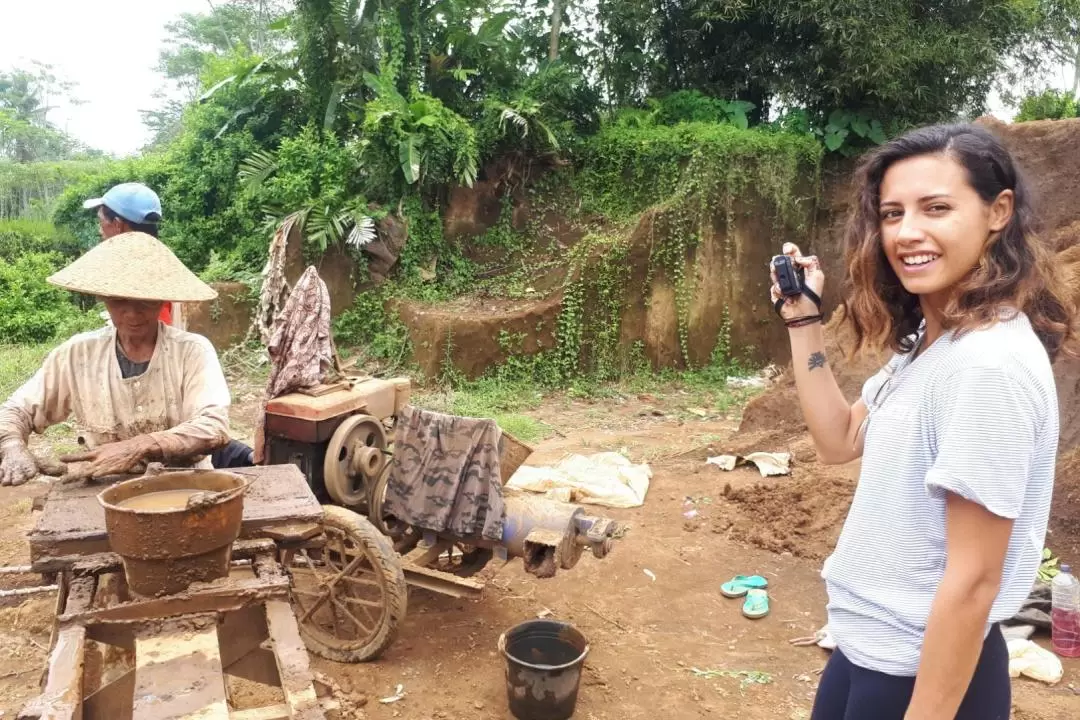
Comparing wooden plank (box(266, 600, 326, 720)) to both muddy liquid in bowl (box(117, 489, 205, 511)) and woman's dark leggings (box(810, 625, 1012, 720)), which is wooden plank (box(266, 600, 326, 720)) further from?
woman's dark leggings (box(810, 625, 1012, 720))

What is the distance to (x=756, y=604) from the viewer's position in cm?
449

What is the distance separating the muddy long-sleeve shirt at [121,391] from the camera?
3.28 meters

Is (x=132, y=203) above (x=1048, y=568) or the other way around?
above

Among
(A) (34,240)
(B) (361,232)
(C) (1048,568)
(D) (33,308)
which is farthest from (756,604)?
(A) (34,240)

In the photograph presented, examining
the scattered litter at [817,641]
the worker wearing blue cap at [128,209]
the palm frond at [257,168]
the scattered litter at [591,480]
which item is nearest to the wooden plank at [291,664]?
the worker wearing blue cap at [128,209]

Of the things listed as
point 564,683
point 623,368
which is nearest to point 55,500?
point 564,683

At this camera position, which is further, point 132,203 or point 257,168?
point 257,168

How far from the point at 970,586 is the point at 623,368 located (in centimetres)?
958

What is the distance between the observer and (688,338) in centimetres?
1124

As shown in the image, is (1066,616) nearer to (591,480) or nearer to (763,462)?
(763,462)

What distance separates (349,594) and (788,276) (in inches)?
115

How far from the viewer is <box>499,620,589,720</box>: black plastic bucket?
328 centimetres

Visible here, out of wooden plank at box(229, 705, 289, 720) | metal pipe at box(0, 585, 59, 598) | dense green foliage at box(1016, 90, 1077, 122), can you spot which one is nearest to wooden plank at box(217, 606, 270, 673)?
wooden plank at box(229, 705, 289, 720)

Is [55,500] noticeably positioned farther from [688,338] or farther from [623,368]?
[688,338]
